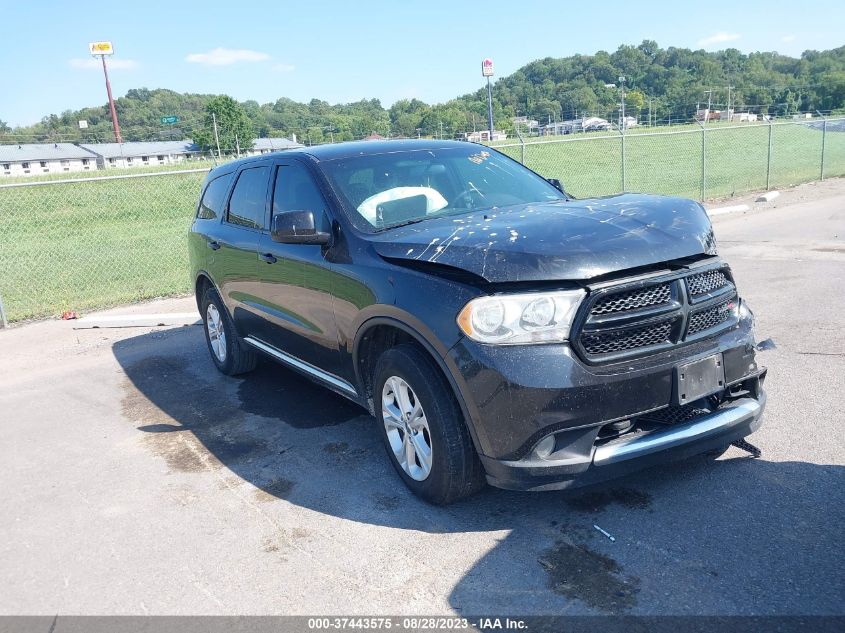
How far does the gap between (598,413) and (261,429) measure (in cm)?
282

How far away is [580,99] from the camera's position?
63250 mm

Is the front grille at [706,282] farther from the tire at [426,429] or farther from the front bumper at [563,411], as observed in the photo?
the tire at [426,429]

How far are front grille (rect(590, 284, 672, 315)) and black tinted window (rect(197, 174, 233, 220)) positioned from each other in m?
3.93

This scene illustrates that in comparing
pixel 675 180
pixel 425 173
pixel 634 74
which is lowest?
pixel 675 180

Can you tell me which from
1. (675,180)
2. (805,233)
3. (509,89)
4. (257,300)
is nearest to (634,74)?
(509,89)

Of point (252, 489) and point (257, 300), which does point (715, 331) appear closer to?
point (252, 489)

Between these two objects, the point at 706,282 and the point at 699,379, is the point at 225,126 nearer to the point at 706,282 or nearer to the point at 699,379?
the point at 706,282

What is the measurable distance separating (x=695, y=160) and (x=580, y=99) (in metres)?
35.7

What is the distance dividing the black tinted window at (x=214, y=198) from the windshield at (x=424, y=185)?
1.86 metres

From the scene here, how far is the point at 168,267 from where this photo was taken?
1294cm

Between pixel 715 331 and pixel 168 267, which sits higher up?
pixel 715 331

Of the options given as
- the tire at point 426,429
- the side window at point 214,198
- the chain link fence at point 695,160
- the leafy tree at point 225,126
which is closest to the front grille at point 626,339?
the tire at point 426,429

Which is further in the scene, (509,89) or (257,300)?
(509,89)

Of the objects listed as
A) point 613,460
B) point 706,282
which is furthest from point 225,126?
point 613,460
